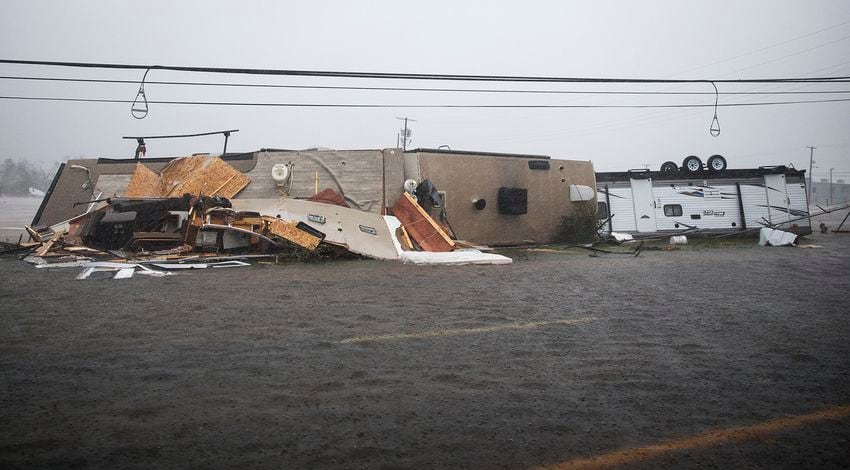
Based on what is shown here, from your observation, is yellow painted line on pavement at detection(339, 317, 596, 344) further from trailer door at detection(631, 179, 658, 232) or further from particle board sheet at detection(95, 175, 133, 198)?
trailer door at detection(631, 179, 658, 232)

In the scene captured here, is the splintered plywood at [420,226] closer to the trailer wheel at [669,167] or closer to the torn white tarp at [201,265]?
the torn white tarp at [201,265]

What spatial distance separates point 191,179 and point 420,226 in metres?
6.95

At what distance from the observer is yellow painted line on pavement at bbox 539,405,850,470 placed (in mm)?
2375

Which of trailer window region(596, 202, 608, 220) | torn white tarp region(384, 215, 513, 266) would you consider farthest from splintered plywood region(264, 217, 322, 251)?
trailer window region(596, 202, 608, 220)

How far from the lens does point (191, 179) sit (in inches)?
534

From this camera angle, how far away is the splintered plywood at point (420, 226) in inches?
494

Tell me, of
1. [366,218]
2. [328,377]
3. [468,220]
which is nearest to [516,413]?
[328,377]

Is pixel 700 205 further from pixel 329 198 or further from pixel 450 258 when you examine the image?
pixel 329 198

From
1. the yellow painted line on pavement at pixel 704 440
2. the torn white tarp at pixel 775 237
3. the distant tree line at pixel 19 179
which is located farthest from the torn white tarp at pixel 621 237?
the distant tree line at pixel 19 179

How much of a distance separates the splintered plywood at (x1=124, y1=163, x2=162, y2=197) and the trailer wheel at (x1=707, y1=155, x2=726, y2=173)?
69.2ft

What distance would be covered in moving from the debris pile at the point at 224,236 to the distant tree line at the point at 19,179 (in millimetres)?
63228

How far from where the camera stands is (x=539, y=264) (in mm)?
10930

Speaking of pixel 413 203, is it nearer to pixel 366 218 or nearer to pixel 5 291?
pixel 366 218

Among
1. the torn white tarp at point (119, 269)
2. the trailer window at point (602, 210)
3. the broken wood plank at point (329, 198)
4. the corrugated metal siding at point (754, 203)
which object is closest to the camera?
the torn white tarp at point (119, 269)
